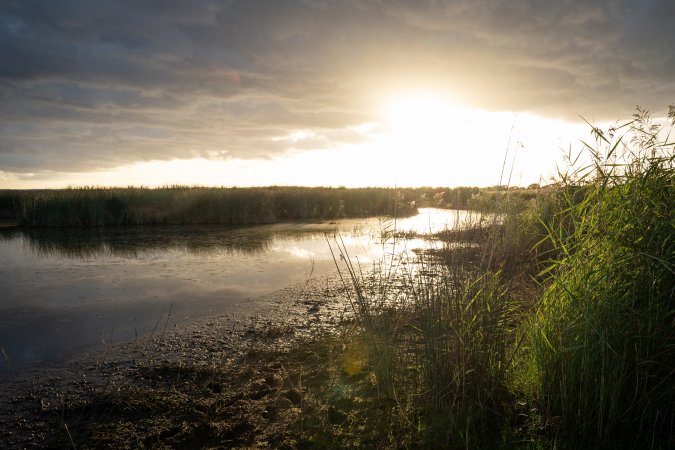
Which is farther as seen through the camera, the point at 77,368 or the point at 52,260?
the point at 52,260

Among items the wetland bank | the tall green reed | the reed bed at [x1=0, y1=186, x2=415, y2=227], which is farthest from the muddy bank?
the reed bed at [x1=0, y1=186, x2=415, y2=227]

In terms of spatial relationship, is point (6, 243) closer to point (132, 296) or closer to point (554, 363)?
point (132, 296)

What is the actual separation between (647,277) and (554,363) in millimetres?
975

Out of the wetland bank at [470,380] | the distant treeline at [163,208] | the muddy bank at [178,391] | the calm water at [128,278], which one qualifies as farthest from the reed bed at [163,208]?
the wetland bank at [470,380]

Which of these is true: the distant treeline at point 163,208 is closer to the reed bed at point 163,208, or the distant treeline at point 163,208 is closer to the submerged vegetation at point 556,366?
the reed bed at point 163,208

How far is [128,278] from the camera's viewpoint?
389 inches

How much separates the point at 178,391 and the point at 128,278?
640 cm

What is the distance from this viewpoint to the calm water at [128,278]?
6340mm

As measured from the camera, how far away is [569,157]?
4578 millimetres

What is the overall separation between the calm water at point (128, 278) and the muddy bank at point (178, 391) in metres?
0.73

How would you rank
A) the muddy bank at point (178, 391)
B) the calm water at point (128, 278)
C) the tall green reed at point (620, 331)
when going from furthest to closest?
the calm water at point (128, 278) → the muddy bank at point (178, 391) → the tall green reed at point (620, 331)

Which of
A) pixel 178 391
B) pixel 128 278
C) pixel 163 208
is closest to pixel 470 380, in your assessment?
pixel 178 391

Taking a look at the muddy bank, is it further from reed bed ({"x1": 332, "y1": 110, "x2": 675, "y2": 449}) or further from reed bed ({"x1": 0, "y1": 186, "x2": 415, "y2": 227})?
reed bed ({"x1": 0, "y1": 186, "x2": 415, "y2": 227})

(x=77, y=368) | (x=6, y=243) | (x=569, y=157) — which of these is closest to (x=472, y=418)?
(x=569, y=157)
